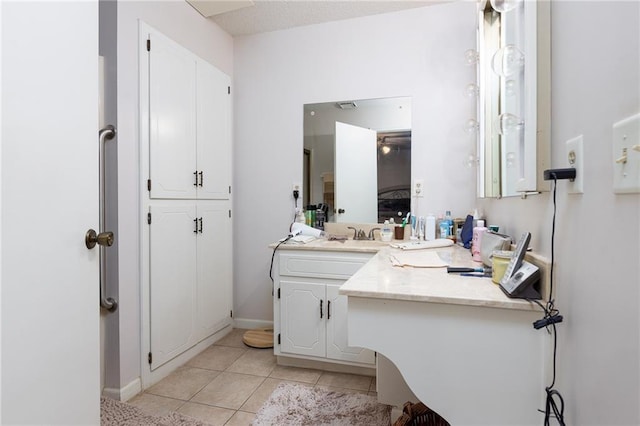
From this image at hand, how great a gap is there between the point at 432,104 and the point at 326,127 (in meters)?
0.81

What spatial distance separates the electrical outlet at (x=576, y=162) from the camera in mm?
744

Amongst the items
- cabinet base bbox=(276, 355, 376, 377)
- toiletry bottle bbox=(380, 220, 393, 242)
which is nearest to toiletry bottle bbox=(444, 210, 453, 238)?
toiletry bottle bbox=(380, 220, 393, 242)

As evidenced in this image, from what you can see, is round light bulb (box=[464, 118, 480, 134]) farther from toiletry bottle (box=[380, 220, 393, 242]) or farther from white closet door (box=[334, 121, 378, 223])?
toiletry bottle (box=[380, 220, 393, 242])

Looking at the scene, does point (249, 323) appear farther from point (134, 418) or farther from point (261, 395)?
point (134, 418)

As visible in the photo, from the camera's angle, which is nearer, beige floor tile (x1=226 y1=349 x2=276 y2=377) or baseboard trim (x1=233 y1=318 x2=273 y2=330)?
beige floor tile (x1=226 y1=349 x2=276 y2=377)

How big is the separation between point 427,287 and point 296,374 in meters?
1.49

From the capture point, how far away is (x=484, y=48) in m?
1.82

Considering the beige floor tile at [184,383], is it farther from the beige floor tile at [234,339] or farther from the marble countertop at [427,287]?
the marble countertop at [427,287]

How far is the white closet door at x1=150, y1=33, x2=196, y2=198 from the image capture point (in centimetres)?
208

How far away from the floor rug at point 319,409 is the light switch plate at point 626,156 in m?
1.54

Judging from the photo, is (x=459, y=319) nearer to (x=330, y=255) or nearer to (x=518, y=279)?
(x=518, y=279)

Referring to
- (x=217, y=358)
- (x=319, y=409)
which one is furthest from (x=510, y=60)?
(x=217, y=358)

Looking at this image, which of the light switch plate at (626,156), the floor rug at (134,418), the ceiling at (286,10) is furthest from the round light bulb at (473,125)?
the floor rug at (134,418)

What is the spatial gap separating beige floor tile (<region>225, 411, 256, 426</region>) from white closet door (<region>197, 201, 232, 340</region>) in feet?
2.84
